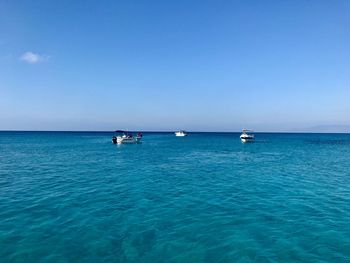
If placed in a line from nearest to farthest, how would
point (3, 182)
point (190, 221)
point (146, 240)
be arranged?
1. point (146, 240)
2. point (190, 221)
3. point (3, 182)

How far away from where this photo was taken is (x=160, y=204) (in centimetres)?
1642

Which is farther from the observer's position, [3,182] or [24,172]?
[24,172]

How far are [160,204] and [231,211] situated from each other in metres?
4.64

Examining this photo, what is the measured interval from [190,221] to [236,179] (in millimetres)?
13130

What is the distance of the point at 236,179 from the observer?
82.8 ft

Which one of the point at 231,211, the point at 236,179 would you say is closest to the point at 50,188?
the point at 231,211

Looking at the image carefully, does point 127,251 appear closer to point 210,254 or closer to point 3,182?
point 210,254

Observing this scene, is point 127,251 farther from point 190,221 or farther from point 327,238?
point 327,238

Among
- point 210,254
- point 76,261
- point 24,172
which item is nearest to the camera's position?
point 76,261

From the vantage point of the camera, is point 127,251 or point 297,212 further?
point 297,212

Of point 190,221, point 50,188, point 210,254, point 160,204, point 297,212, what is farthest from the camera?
point 50,188

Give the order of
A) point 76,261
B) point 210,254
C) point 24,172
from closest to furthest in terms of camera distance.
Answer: point 76,261, point 210,254, point 24,172

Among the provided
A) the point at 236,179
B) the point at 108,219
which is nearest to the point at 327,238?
the point at 108,219

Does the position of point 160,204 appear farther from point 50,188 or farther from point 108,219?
point 50,188
